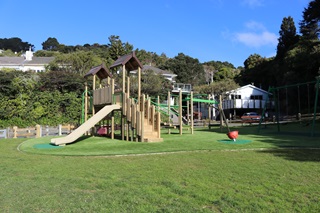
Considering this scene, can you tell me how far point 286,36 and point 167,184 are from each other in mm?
57949

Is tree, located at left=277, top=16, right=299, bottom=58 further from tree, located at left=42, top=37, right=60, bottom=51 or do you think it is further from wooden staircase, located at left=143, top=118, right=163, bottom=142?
tree, located at left=42, top=37, right=60, bottom=51

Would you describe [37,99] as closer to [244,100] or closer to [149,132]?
[149,132]

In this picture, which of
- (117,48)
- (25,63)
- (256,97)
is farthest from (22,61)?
(256,97)

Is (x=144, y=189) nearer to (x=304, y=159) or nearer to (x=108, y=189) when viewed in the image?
(x=108, y=189)

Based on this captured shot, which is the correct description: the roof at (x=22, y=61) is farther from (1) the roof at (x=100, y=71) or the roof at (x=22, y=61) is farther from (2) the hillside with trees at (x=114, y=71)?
(1) the roof at (x=100, y=71)

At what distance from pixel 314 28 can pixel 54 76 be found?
3569 centimetres

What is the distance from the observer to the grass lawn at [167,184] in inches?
184

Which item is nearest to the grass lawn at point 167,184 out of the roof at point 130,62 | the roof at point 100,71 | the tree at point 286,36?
the roof at point 130,62

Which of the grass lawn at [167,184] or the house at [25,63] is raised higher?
the house at [25,63]

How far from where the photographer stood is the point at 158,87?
44.7 m

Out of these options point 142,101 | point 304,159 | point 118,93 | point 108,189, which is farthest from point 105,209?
point 118,93

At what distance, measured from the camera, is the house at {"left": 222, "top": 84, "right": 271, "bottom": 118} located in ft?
172

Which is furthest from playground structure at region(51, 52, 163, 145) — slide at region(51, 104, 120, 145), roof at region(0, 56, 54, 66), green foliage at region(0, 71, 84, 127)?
roof at region(0, 56, 54, 66)

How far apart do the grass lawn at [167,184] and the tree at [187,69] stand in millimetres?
61781
